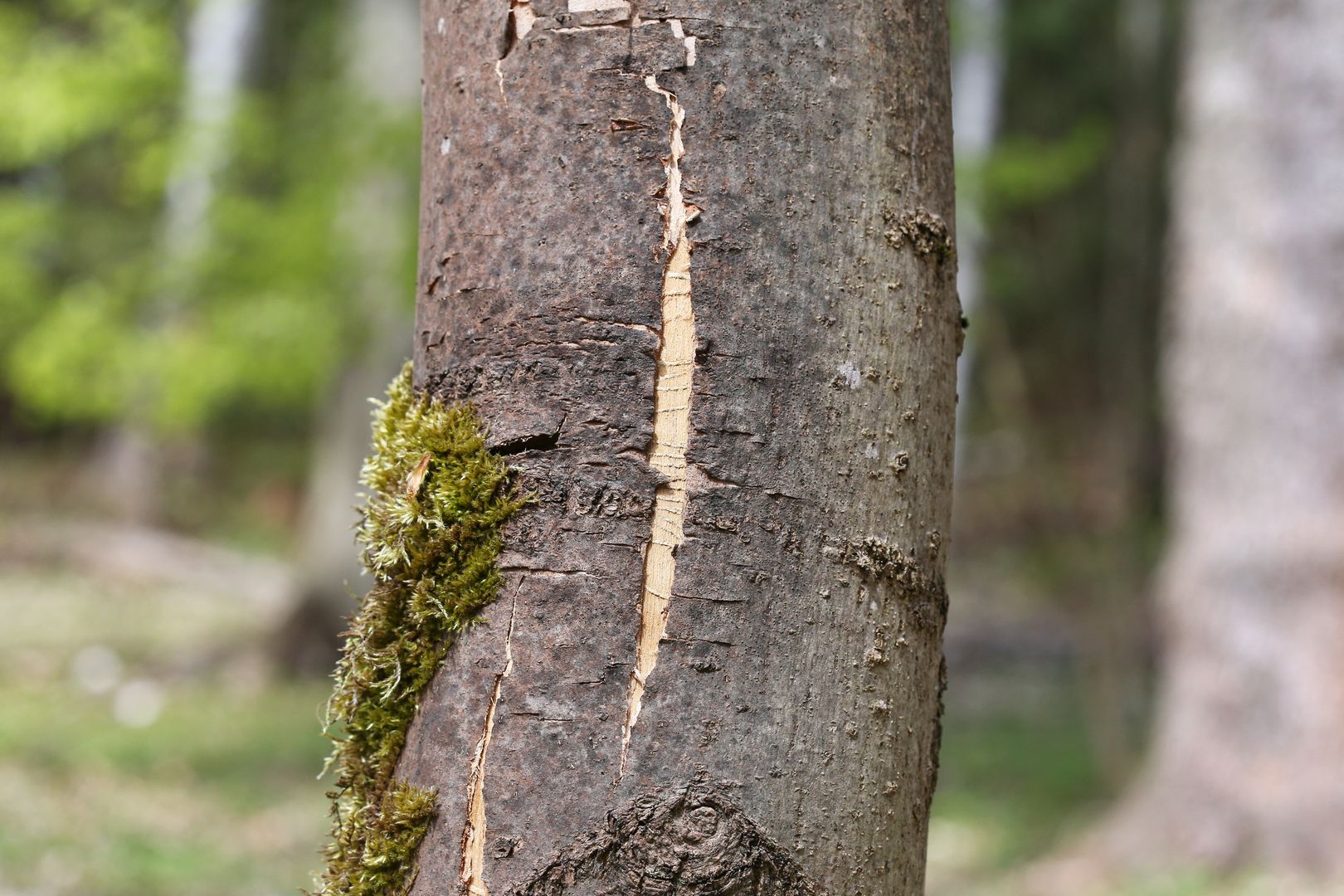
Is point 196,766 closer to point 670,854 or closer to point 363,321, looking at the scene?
point 363,321

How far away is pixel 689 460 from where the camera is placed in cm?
111

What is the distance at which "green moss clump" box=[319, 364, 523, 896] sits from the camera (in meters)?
1.17

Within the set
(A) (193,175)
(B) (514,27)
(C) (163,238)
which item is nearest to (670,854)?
(B) (514,27)

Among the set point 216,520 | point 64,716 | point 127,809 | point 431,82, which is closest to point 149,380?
point 64,716

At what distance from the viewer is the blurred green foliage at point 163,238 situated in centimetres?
663

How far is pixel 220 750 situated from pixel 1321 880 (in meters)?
5.93

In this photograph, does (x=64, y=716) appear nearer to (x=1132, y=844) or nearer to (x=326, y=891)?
(x=1132, y=844)

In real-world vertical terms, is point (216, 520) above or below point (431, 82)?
above

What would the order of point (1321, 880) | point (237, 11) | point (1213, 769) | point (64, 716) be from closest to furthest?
point (1321, 880) < point (1213, 769) < point (64, 716) < point (237, 11)

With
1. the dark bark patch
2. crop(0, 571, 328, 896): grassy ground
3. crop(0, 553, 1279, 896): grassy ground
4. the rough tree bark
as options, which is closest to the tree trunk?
crop(0, 553, 1279, 896): grassy ground

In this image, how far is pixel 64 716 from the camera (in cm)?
770

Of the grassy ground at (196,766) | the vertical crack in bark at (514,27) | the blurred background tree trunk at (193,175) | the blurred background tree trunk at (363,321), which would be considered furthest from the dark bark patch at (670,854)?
the blurred background tree trunk at (193,175)

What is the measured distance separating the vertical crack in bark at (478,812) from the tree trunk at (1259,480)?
5.25m

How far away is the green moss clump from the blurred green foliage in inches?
213
